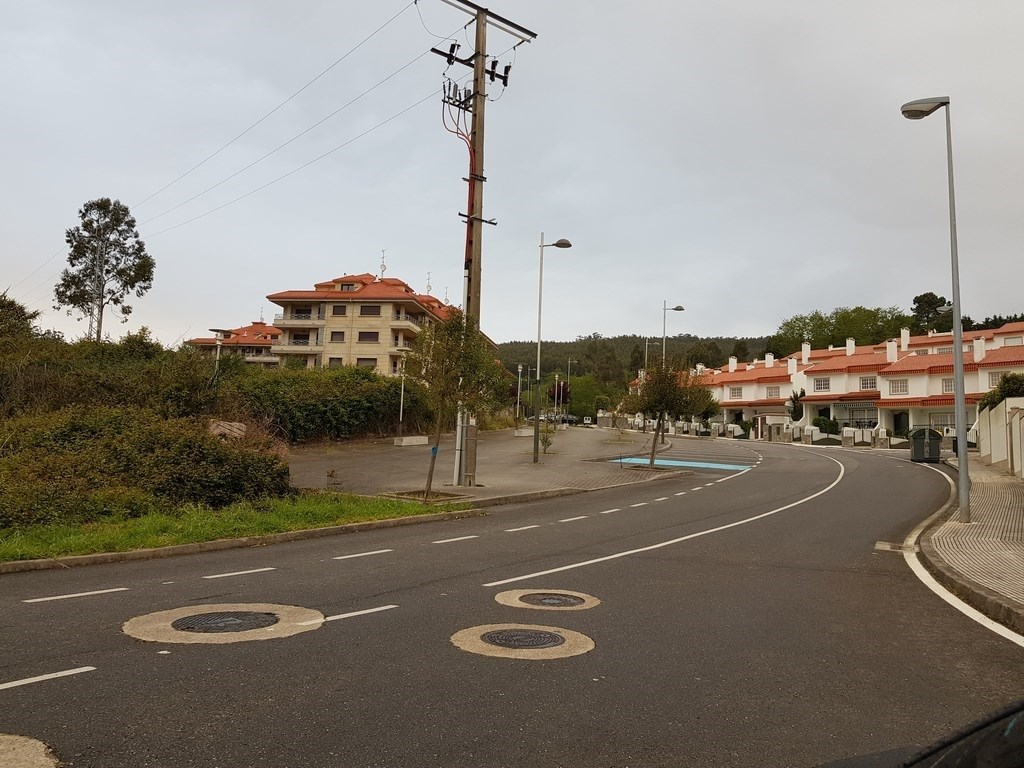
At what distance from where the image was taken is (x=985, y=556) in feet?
32.0

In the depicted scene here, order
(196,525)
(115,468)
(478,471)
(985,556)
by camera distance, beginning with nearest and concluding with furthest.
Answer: (985,556) → (196,525) → (115,468) → (478,471)

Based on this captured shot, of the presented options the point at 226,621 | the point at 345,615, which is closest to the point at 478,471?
the point at 345,615

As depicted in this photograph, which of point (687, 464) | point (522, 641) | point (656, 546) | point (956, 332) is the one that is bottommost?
point (687, 464)

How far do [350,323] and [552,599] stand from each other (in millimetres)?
68572

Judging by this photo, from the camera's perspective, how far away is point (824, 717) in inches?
167

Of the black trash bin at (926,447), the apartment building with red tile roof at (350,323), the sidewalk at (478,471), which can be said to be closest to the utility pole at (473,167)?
the sidewalk at (478,471)

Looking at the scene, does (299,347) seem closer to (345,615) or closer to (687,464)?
(687,464)

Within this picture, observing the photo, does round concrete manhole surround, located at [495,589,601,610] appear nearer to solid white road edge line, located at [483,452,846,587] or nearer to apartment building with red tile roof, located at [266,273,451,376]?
solid white road edge line, located at [483,452,846,587]

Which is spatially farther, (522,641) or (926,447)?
(926,447)

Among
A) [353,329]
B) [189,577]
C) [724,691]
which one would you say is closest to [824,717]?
[724,691]

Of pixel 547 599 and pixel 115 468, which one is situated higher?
pixel 115 468

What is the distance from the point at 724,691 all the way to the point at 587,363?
166913mm

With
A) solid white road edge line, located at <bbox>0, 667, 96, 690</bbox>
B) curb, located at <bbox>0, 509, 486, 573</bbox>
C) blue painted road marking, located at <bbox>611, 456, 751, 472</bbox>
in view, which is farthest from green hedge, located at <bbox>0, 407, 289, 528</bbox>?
blue painted road marking, located at <bbox>611, 456, 751, 472</bbox>

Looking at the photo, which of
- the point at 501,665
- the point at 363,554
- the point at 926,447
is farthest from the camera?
the point at 926,447
